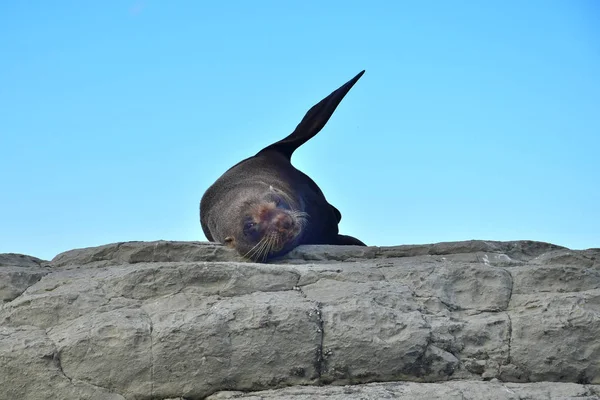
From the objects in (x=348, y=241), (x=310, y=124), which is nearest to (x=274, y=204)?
(x=310, y=124)

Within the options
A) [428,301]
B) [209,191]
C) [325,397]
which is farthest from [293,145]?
[325,397]

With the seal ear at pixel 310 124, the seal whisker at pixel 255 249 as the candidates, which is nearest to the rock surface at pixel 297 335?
the seal whisker at pixel 255 249

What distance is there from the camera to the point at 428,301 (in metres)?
5.64

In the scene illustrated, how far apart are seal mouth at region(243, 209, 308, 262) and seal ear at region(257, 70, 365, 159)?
1972 mm

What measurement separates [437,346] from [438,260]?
1.47m

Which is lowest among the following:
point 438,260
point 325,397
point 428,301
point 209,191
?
point 325,397

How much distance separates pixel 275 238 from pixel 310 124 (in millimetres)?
2320

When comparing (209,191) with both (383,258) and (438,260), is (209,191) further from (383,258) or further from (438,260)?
(438,260)

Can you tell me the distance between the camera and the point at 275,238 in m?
7.17

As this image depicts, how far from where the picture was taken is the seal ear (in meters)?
9.12

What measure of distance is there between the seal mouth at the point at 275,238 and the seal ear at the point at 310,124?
6.47ft

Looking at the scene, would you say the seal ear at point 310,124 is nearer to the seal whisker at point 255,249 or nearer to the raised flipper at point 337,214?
the raised flipper at point 337,214

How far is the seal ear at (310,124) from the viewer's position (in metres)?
9.12

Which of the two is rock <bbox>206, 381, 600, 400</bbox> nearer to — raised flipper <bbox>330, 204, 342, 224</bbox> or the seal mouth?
the seal mouth
